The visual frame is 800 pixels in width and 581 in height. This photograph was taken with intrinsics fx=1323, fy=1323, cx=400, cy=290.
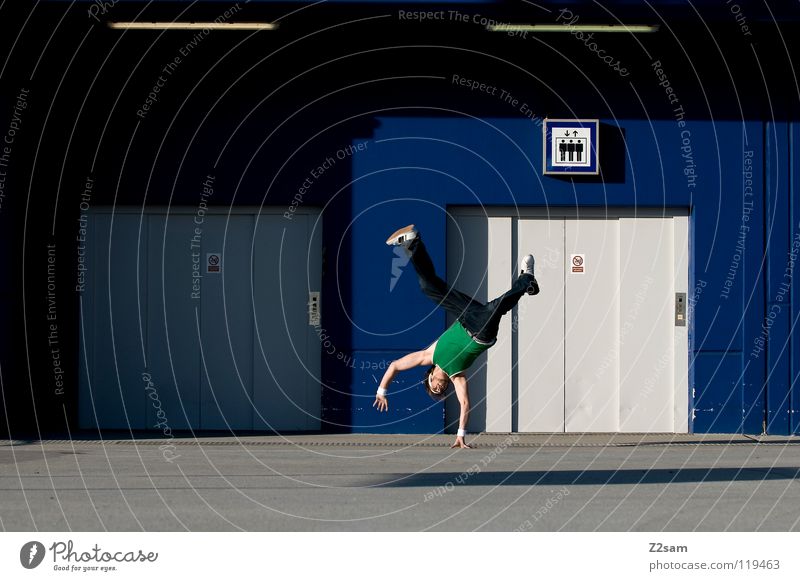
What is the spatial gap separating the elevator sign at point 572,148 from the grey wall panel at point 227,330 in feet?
12.1

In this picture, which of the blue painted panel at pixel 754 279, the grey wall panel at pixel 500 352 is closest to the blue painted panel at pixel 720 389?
the blue painted panel at pixel 754 279

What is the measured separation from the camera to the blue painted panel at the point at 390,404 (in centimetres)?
1570

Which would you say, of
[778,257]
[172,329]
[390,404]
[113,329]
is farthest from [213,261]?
[778,257]

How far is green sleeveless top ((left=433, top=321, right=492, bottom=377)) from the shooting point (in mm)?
12234

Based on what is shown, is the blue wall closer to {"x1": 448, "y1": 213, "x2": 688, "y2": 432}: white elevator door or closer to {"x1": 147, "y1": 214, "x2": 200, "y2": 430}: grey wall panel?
{"x1": 448, "y1": 213, "x2": 688, "y2": 432}: white elevator door

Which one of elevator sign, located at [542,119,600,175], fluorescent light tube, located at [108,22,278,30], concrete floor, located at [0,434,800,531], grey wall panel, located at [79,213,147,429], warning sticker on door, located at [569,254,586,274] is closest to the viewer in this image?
concrete floor, located at [0,434,800,531]

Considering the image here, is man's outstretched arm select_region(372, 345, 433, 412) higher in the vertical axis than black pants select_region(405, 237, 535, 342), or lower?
lower

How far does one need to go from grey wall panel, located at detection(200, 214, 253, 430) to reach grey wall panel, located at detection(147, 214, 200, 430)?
14 centimetres

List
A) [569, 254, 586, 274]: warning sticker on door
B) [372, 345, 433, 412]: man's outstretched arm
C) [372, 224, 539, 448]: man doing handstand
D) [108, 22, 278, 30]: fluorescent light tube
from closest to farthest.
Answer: [372, 345, 433, 412]: man's outstretched arm < [372, 224, 539, 448]: man doing handstand < [108, 22, 278, 30]: fluorescent light tube < [569, 254, 586, 274]: warning sticker on door

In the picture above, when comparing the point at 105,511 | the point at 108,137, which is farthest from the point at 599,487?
the point at 108,137

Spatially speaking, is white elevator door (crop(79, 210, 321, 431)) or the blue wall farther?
white elevator door (crop(79, 210, 321, 431))

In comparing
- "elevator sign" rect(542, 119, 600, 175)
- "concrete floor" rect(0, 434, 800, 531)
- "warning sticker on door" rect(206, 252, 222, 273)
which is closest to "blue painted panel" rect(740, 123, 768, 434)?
"concrete floor" rect(0, 434, 800, 531)

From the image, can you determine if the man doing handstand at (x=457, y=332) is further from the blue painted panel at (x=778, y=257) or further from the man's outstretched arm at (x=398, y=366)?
the blue painted panel at (x=778, y=257)

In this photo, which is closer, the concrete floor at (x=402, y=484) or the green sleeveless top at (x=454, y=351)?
the concrete floor at (x=402, y=484)
